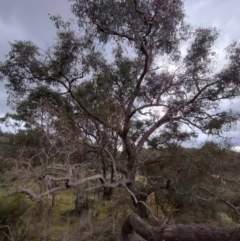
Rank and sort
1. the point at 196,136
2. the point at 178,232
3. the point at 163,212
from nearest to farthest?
1. the point at 178,232
2. the point at 163,212
3. the point at 196,136

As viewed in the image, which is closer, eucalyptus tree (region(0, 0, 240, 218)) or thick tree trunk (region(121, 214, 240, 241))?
thick tree trunk (region(121, 214, 240, 241))

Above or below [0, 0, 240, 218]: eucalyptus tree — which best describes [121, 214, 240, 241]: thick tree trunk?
below

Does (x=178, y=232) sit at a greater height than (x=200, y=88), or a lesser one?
lesser

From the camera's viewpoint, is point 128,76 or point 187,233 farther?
point 128,76

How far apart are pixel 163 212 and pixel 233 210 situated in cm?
198

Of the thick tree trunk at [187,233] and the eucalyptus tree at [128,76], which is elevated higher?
the eucalyptus tree at [128,76]

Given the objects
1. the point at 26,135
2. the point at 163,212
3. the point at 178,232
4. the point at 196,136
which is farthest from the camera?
the point at 196,136

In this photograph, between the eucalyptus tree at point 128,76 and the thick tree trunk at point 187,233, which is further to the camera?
the eucalyptus tree at point 128,76

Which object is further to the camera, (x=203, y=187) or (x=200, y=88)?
(x=200, y=88)

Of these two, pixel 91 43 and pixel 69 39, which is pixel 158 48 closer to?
pixel 91 43

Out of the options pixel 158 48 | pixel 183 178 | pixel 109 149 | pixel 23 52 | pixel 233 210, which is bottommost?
pixel 233 210

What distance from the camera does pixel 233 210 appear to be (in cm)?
993

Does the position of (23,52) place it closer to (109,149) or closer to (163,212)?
(109,149)

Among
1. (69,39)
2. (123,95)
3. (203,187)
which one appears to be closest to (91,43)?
(69,39)
